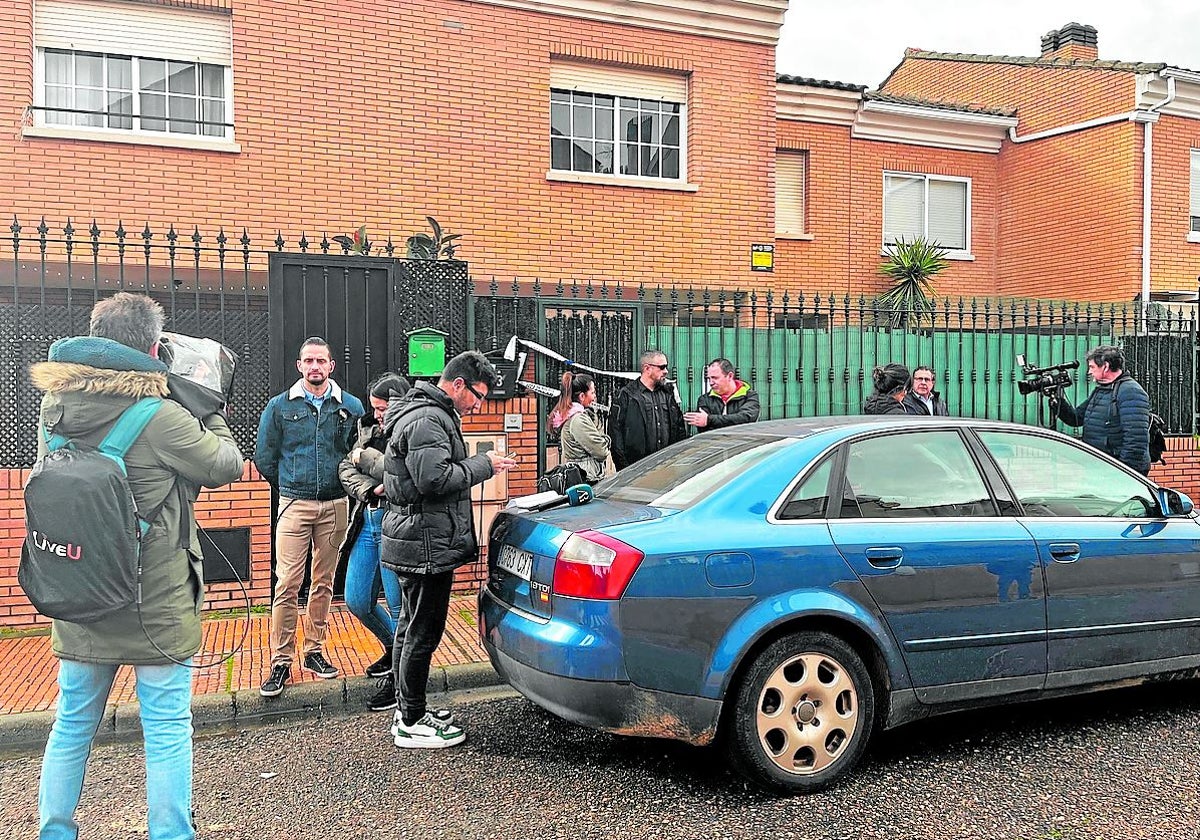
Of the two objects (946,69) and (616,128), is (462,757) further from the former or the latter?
(946,69)

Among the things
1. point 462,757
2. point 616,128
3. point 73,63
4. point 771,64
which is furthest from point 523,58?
point 462,757

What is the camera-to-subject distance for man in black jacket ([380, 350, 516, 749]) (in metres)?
4.27

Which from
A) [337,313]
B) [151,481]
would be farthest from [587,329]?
[151,481]

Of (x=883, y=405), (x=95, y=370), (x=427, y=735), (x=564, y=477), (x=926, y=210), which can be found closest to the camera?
(x=95, y=370)

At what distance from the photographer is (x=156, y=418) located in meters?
3.19

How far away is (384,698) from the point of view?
5031mm

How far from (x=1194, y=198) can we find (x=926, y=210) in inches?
171

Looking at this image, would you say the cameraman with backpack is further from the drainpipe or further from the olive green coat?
the drainpipe

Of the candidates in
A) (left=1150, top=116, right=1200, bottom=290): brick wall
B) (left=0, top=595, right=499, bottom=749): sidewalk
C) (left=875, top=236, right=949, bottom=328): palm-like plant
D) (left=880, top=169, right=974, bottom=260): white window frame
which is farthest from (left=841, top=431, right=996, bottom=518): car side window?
(left=1150, top=116, right=1200, bottom=290): brick wall

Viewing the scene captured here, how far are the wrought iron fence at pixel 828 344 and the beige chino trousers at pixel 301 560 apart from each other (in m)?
2.58

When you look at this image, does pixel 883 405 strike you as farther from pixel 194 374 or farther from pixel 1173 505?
pixel 194 374

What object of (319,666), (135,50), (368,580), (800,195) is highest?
(135,50)

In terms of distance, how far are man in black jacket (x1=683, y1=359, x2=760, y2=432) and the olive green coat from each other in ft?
14.6

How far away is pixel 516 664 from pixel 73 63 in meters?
8.79
